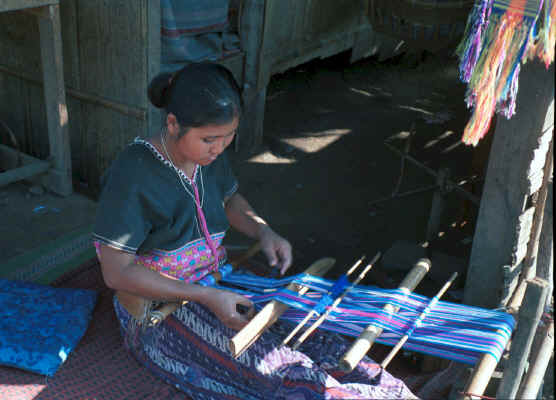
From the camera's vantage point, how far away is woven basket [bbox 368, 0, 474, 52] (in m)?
3.79

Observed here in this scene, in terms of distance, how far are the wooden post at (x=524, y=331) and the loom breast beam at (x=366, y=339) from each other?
427 mm

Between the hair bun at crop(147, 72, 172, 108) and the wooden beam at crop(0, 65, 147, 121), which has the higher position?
the hair bun at crop(147, 72, 172, 108)

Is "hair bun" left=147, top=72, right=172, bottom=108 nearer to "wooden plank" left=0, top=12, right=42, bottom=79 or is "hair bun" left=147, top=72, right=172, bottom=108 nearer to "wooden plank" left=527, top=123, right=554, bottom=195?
"wooden plank" left=527, top=123, right=554, bottom=195

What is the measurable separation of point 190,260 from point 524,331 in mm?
1294

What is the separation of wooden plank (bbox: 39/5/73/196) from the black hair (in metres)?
1.86

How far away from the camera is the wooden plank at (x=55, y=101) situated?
3.84m

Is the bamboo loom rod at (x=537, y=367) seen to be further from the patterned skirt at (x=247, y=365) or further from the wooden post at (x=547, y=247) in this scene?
the patterned skirt at (x=247, y=365)

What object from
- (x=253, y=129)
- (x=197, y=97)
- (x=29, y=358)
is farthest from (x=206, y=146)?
(x=253, y=129)

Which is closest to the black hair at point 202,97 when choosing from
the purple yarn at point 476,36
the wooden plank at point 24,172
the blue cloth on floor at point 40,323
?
the purple yarn at point 476,36

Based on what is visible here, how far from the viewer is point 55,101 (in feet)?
13.2

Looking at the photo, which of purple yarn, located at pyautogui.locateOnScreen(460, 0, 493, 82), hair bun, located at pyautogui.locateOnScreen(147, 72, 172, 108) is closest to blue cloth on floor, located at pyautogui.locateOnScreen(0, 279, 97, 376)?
hair bun, located at pyautogui.locateOnScreen(147, 72, 172, 108)

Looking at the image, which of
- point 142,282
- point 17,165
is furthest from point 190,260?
point 17,165

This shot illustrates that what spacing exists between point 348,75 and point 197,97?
6398mm

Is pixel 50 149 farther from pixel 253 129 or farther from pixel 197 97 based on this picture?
pixel 197 97
